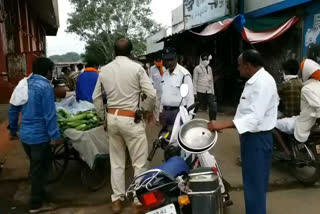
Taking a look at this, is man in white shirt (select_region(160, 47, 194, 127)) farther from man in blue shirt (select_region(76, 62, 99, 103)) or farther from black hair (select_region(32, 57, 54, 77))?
black hair (select_region(32, 57, 54, 77))

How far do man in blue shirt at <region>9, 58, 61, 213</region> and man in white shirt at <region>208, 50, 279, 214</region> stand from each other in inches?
73.0

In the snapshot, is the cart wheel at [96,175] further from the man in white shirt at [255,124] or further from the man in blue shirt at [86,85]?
the man in white shirt at [255,124]

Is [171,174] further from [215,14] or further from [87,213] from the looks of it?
[215,14]

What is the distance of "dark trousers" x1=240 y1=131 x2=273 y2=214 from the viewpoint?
10.3ft

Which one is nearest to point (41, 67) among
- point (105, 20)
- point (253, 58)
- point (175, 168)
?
point (175, 168)

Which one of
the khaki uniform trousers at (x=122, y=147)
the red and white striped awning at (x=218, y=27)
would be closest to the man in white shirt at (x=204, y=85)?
the red and white striped awning at (x=218, y=27)

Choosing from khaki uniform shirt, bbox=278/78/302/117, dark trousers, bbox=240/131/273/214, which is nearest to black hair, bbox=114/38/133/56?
dark trousers, bbox=240/131/273/214

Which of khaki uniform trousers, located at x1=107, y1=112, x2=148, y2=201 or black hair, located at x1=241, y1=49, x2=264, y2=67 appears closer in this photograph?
black hair, located at x1=241, y1=49, x2=264, y2=67

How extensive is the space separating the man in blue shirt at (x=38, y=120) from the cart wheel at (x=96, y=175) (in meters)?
0.71

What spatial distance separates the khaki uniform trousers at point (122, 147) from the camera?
3855 mm

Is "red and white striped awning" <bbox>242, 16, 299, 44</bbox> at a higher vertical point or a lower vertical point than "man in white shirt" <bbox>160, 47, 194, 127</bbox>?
higher

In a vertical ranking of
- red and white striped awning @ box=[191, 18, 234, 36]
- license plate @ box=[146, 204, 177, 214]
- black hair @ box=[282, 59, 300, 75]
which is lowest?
license plate @ box=[146, 204, 177, 214]

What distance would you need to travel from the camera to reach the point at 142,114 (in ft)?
13.0

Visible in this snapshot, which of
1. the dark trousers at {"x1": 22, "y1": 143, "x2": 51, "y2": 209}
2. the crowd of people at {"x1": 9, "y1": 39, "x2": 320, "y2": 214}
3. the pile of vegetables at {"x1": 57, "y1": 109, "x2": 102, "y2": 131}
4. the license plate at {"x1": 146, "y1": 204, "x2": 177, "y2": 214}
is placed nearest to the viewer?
the license plate at {"x1": 146, "y1": 204, "x2": 177, "y2": 214}
